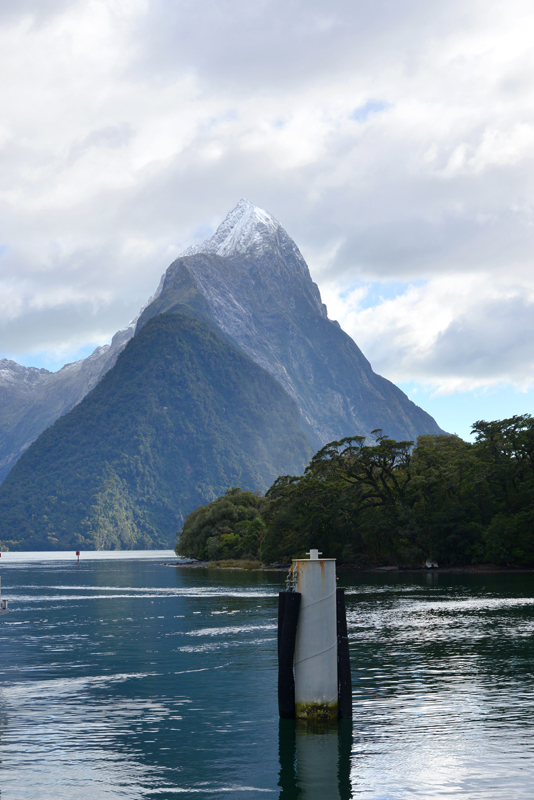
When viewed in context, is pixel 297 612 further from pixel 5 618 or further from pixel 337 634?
pixel 5 618

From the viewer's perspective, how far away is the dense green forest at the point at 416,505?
123562 mm

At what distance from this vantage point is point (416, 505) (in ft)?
449

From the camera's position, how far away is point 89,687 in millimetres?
33562

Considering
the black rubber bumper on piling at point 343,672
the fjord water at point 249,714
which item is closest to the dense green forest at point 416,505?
the fjord water at point 249,714

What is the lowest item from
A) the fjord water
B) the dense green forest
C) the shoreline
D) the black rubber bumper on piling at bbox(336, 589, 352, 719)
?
the shoreline

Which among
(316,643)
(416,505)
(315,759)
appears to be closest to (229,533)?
(416,505)

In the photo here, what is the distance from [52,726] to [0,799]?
754 centimetres

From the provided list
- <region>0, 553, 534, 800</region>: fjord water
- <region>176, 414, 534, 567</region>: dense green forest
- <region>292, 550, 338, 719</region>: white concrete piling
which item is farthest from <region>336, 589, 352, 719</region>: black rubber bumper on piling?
<region>176, 414, 534, 567</region>: dense green forest

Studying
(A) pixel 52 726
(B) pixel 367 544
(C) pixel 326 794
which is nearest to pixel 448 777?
(C) pixel 326 794

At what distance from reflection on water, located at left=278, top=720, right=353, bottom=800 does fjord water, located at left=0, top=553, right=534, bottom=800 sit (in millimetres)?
54

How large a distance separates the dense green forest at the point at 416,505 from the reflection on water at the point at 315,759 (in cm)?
9846

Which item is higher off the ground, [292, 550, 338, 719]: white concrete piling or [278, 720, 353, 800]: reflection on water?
[292, 550, 338, 719]: white concrete piling

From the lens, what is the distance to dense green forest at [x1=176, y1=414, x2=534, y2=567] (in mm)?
123562

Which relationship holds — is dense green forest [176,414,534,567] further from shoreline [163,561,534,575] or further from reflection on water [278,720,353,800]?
reflection on water [278,720,353,800]
